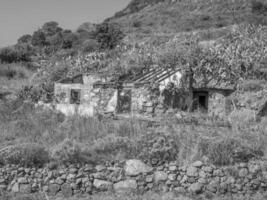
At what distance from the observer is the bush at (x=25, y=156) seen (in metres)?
6.35

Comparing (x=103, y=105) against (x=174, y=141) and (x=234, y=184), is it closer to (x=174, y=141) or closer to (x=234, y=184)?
(x=174, y=141)

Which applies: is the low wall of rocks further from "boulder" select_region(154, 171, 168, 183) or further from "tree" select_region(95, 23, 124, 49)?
"tree" select_region(95, 23, 124, 49)

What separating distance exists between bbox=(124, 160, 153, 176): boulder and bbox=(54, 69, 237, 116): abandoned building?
4.71 m

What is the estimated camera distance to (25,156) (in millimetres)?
6352

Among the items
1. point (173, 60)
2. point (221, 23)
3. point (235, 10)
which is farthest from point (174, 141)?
point (235, 10)

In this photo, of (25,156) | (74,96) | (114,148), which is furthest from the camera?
(74,96)

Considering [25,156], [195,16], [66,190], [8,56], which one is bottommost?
[66,190]

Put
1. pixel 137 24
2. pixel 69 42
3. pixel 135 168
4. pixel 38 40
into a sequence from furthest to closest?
1. pixel 137 24
2. pixel 38 40
3. pixel 69 42
4. pixel 135 168

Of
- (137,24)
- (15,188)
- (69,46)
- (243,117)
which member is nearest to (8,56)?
(69,46)

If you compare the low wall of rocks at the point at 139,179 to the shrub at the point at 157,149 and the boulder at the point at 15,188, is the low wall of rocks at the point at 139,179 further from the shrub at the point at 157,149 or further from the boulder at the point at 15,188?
the shrub at the point at 157,149

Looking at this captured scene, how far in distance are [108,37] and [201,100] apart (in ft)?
55.5

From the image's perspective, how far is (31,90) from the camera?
13.7 meters

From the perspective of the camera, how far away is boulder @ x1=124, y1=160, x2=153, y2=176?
613cm

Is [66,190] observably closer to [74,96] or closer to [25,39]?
[74,96]
